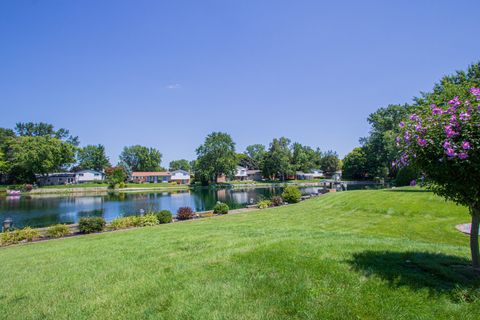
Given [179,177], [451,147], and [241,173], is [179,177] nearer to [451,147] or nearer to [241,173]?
[241,173]

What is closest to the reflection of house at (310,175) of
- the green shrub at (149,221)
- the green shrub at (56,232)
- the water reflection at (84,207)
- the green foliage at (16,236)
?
the water reflection at (84,207)

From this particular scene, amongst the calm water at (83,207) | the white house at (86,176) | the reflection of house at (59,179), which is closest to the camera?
the calm water at (83,207)

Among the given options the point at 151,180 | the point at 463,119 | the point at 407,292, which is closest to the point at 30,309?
the point at 407,292

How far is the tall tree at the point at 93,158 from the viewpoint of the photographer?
103 m

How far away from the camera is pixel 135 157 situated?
115375 millimetres

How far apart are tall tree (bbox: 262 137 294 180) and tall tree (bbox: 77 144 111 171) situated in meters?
59.5

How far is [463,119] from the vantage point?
13.5 ft

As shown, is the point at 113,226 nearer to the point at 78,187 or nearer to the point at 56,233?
the point at 56,233

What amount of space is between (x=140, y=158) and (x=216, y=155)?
4806 cm

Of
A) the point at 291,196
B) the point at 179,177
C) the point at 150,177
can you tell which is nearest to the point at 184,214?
the point at 291,196

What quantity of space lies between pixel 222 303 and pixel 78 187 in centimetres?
7900

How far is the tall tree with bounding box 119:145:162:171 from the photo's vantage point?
11353cm

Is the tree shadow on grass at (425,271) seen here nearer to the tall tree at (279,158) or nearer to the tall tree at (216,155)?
the tall tree at (216,155)

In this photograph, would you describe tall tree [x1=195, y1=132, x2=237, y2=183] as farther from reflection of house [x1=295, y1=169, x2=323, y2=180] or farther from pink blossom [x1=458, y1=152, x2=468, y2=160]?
pink blossom [x1=458, y1=152, x2=468, y2=160]
